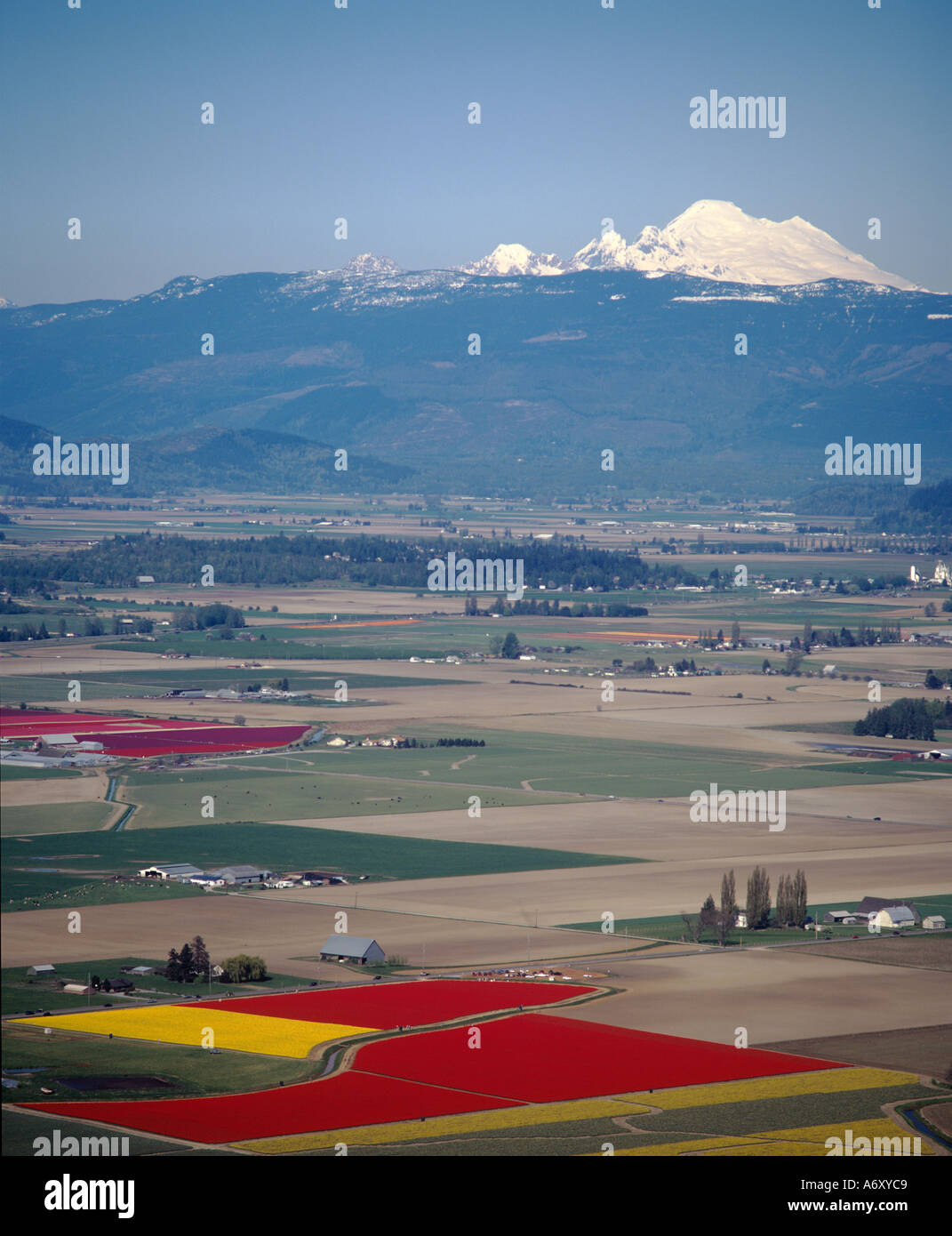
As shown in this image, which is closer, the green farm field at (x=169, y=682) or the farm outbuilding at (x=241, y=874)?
the farm outbuilding at (x=241, y=874)

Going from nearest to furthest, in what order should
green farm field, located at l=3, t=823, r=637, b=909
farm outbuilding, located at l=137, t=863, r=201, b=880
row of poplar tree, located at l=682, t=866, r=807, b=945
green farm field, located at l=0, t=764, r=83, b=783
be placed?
1. row of poplar tree, located at l=682, t=866, r=807, b=945
2. farm outbuilding, located at l=137, t=863, r=201, b=880
3. green farm field, located at l=3, t=823, r=637, b=909
4. green farm field, located at l=0, t=764, r=83, b=783

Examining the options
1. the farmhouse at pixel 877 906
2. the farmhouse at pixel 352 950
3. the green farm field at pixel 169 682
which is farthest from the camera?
the green farm field at pixel 169 682

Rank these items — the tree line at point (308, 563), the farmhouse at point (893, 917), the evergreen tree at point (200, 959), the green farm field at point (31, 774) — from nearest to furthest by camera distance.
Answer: the evergreen tree at point (200, 959) → the farmhouse at point (893, 917) → the green farm field at point (31, 774) → the tree line at point (308, 563)

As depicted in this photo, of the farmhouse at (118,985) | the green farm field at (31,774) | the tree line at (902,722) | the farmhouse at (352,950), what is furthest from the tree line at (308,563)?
the farmhouse at (118,985)

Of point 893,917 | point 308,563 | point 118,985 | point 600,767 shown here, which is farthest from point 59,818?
point 308,563

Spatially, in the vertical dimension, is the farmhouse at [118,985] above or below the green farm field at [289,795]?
below

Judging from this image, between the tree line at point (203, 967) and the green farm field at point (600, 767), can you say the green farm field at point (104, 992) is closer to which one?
the tree line at point (203, 967)

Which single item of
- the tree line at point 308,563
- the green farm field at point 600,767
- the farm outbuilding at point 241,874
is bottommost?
the farm outbuilding at point 241,874

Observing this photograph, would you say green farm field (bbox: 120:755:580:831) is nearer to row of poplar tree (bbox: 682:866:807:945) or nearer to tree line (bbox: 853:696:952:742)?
row of poplar tree (bbox: 682:866:807:945)

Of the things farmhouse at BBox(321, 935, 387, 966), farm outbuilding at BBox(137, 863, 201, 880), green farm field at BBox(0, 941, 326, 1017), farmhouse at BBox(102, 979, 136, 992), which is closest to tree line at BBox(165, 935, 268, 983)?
green farm field at BBox(0, 941, 326, 1017)
